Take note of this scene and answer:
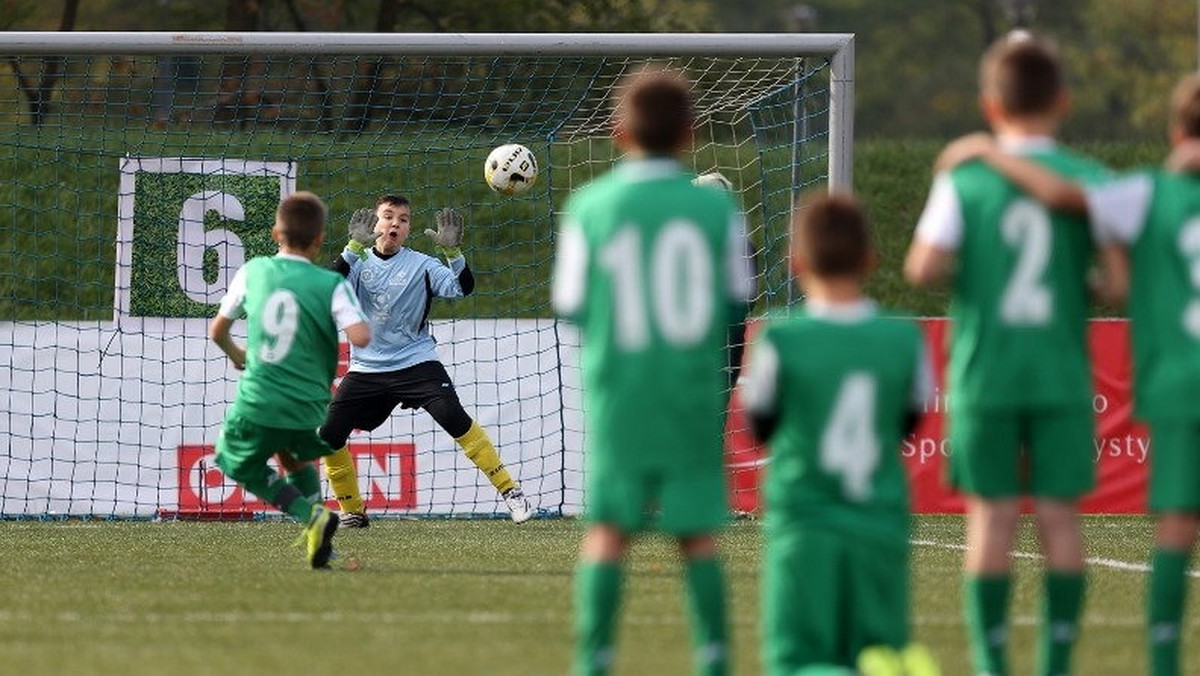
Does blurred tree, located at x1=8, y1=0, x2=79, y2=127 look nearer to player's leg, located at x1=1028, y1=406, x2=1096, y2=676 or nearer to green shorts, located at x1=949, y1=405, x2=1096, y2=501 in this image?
green shorts, located at x1=949, y1=405, x2=1096, y2=501

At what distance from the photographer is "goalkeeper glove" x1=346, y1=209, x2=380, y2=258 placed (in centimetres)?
1214

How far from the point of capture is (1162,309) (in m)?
5.82

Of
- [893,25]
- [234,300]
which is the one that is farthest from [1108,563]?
[893,25]

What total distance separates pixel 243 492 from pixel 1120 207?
8.44 m

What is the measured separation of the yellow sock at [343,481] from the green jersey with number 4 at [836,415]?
22.4 ft

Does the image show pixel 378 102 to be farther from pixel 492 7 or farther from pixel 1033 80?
pixel 1033 80

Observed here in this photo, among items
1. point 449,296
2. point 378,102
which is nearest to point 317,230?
point 449,296

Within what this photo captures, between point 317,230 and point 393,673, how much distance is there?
3207 millimetres

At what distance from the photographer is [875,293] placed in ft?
70.1

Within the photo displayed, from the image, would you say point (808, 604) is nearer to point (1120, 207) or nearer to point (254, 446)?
point (1120, 207)

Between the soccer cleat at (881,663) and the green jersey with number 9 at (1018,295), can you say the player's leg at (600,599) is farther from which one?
the green jersey with number 9 at (1018,295)

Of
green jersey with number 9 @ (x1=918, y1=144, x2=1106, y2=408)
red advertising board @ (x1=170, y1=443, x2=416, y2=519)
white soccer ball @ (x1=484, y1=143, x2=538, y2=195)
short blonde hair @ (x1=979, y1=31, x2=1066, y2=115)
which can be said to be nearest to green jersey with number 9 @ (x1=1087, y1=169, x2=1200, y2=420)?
green jersey with number 9 @ (x1=918, y1=144, x2=1106, y2=408)

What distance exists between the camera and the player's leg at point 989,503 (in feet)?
19.1

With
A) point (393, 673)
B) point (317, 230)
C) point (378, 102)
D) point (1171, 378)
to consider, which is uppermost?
point (378, 102)
